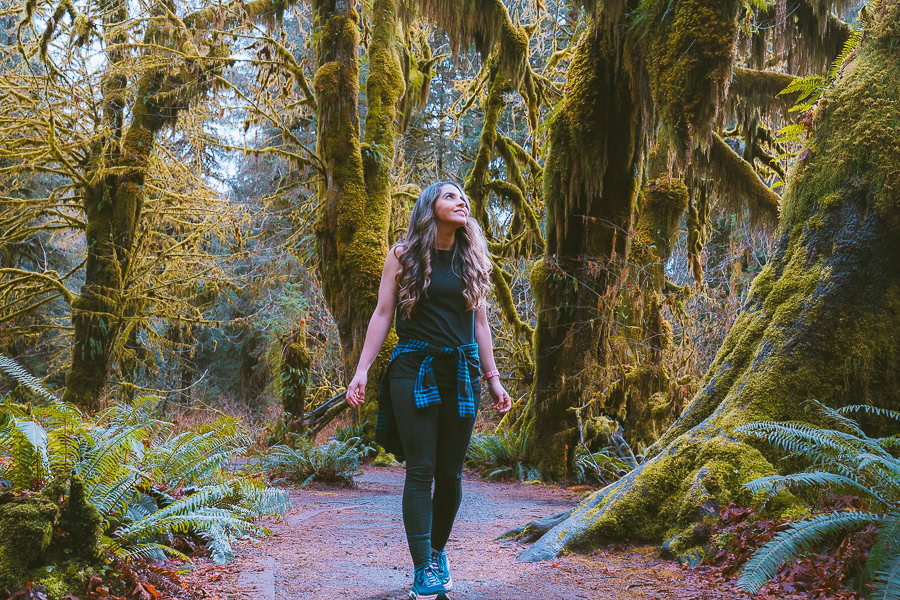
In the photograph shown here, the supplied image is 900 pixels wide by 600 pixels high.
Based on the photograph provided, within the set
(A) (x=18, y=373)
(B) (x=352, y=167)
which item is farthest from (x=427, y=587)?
(B) (x=352, y=167)

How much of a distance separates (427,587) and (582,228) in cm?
706

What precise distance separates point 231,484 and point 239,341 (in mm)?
19683

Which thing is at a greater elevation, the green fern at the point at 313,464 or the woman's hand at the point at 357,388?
the woman's hand at the point at 357,388

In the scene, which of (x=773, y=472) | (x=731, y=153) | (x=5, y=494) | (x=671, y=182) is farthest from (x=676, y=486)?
(x=731, y=153)

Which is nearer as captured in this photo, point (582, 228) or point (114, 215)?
point (582, 228)

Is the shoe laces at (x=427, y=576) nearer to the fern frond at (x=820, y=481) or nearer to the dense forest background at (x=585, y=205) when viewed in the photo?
the dense forest background at (x=585, y=205)

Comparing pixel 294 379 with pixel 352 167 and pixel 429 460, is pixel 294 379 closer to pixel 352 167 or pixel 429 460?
pixel 352 167

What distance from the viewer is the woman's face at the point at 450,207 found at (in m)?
3.72

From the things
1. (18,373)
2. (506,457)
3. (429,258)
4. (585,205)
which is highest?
(585,205)

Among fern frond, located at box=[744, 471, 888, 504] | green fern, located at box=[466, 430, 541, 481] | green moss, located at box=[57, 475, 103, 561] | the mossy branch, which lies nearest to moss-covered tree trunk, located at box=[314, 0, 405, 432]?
green fern, located at box=[466, 430, 541, 481]

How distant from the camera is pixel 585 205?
938 cm

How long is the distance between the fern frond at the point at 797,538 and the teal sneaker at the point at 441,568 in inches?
55.2

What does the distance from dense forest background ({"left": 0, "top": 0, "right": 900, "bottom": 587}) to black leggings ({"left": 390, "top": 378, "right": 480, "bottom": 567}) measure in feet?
3.76

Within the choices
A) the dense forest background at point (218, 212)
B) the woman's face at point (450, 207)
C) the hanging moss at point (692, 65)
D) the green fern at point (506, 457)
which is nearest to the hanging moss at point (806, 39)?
the dense forest background at point (218, 212)
